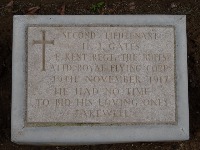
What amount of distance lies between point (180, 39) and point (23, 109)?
1.70 meters

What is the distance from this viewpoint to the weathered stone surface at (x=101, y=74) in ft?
12.4

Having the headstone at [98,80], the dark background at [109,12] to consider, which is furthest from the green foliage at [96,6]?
the headstone at [98,80]

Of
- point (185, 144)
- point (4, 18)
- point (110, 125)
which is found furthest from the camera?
point (4, 18)

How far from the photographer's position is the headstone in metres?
3.77

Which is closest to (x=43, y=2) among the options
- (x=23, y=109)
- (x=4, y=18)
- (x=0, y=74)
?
(x=4, y=18)

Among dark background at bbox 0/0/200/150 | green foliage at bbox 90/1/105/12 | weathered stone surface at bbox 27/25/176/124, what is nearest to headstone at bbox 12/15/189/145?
weathered stone surface at bbox 27/25/176/124

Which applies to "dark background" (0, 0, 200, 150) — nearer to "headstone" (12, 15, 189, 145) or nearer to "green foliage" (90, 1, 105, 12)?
"green foliage" (90, 1, 105, 12)

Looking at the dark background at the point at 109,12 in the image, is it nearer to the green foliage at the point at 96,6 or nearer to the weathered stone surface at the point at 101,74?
the green foliage at the point at 96,6

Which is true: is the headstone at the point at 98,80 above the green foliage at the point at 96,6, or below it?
below

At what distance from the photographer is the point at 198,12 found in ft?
15.9

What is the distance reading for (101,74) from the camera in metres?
3.84

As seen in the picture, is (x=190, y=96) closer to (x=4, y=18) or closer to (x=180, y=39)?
(x=180, y=39)

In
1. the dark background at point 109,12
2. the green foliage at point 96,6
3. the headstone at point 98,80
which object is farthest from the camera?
the green foliage at point 96,6

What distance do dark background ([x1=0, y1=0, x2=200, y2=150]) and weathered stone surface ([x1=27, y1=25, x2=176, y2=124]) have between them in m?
0.74
